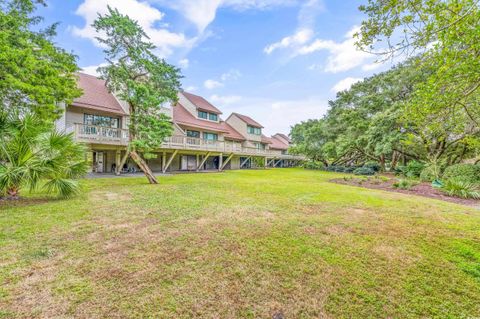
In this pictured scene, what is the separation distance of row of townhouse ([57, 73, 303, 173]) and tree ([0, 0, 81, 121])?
187 cm

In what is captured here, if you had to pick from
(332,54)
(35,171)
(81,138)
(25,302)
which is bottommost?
(25,302)

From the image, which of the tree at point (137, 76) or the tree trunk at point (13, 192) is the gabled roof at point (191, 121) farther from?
the tree trunk at point (13, 192)

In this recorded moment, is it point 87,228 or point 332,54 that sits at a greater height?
point 332,54

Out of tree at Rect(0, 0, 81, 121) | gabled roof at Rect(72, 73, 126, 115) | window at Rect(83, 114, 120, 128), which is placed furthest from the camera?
window at Rect(83, 114, 120, 128)

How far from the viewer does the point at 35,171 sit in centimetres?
635

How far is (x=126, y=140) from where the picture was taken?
1505 cm

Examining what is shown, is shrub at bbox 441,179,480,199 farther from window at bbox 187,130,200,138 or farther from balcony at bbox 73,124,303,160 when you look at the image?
window at bbox 187,130,200,138

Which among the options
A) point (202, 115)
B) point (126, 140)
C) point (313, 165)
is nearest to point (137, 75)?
point (126, 140)

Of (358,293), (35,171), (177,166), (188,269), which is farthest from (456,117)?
(177,166)

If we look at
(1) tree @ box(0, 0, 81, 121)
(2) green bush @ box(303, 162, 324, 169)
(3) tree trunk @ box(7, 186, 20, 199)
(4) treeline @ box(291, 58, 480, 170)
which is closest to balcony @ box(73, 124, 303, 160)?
(1) tree @ box(0, 0, 81, 121)

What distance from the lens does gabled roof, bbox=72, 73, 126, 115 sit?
1501cm

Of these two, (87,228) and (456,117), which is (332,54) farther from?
(87,228)

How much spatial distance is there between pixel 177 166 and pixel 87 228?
17588mm

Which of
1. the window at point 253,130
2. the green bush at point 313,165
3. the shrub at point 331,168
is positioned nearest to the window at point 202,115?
the window at point 253,130
